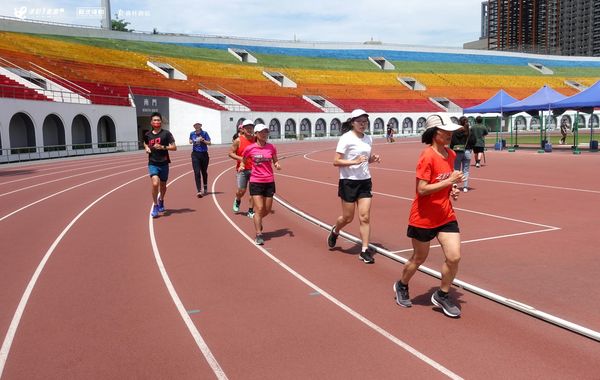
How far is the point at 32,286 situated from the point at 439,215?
4592 mm

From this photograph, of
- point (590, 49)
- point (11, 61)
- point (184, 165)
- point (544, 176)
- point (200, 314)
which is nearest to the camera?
point (200, 314)

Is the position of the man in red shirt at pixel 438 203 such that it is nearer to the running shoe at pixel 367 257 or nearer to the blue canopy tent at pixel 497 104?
the running shoe at pixel 367 257

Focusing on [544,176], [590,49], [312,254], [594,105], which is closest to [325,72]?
Answer: [594,105]

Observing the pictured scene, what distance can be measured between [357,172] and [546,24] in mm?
156047

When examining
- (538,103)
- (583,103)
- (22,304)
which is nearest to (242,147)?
(22,304)

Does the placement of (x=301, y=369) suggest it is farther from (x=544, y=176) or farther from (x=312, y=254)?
(x=544, y=176)

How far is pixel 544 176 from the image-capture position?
50.1 ft

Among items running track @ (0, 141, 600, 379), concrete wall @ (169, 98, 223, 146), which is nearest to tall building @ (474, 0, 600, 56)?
concrete wall @ (169, 98, 223, 146)

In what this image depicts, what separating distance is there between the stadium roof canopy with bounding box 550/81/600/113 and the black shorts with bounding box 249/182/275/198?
2269cm

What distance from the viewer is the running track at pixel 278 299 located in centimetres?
362

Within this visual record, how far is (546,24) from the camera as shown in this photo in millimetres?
137750

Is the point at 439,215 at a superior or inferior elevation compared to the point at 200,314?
superior

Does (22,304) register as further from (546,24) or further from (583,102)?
(546,24)

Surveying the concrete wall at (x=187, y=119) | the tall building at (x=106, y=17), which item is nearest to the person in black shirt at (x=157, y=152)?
the concrete wall at (x=187, y=119)
